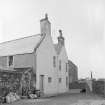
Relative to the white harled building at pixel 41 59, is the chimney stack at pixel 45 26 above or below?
above

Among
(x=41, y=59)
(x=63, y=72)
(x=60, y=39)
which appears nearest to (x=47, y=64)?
(x=41, y=59)

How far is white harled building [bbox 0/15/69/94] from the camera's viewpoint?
21844 millimetres

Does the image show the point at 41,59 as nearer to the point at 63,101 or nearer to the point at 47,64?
the point at 47,64

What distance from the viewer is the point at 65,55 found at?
31438 millimetres

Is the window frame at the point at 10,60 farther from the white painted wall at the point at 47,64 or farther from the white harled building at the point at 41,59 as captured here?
the white painted wall at the point at 47,64

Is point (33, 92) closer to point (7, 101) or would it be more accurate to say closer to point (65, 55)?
point (7, 101)

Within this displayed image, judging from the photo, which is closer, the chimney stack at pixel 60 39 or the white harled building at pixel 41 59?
the white harled building at pixel 41 59

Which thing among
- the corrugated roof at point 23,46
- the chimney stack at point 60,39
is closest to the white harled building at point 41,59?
the corrugated roof at point 23,46

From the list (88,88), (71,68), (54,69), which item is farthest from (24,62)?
(71,68)

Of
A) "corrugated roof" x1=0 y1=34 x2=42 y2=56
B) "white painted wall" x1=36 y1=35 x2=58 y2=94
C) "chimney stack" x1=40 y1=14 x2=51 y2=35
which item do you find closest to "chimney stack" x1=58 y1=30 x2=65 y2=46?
"white painted wall" x1=36 y1=35 x2=58 y2=94

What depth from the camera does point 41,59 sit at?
22703mm

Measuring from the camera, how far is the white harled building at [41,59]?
21.8 metres

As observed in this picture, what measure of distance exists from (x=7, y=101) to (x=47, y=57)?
9881mm

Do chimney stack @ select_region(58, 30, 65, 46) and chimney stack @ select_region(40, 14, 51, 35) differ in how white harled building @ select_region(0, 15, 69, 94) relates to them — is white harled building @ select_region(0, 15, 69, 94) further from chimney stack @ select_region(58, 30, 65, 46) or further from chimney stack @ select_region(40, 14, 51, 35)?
chimney stack @ select_region(58, 30, 65, 46)
